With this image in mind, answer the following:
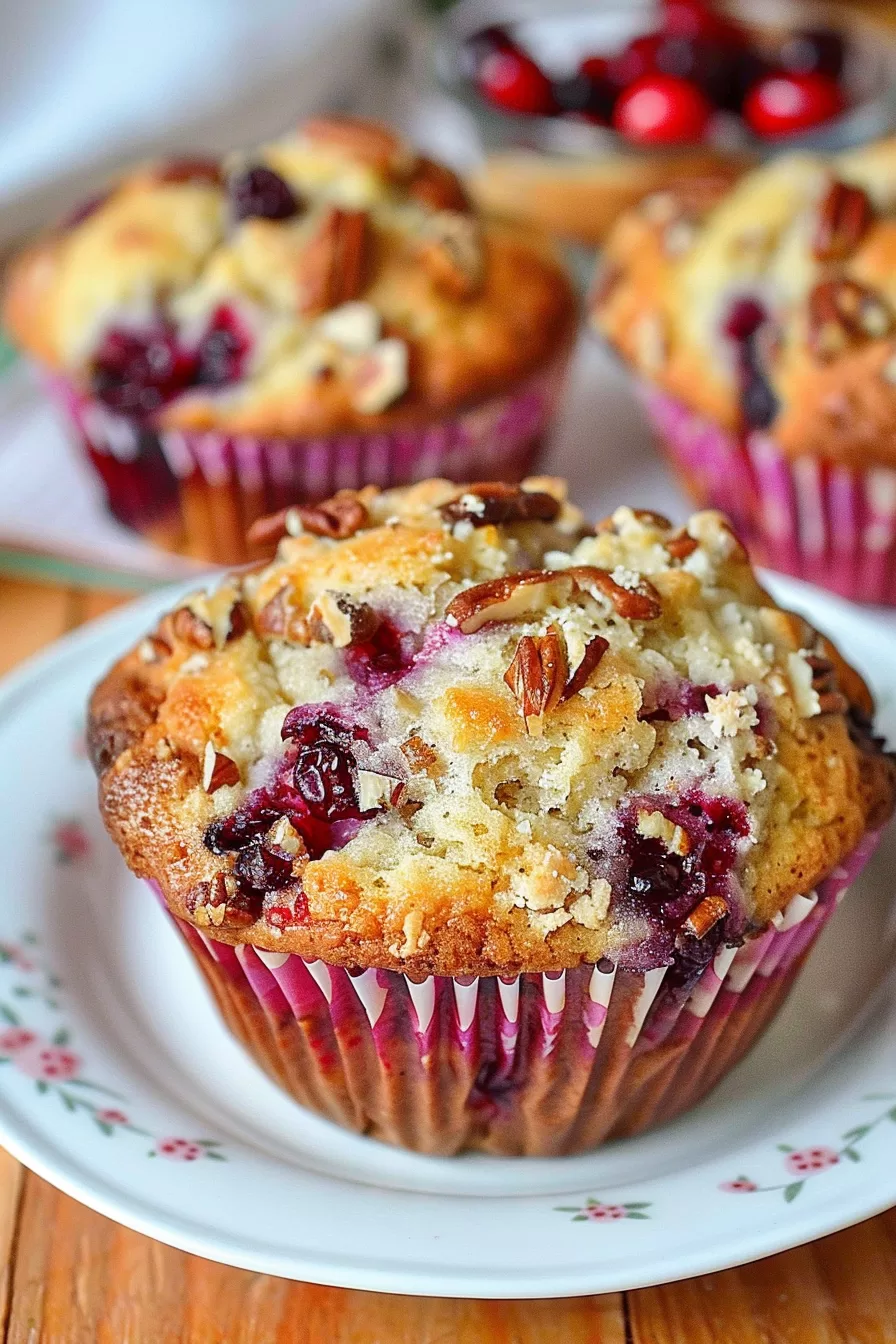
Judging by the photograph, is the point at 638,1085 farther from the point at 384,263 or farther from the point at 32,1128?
the point at 384,263

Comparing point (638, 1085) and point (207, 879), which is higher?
point (207, 879)

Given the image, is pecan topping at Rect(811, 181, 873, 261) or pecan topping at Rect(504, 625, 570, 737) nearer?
pecan topping at Rect(504, 625, 570, 737)

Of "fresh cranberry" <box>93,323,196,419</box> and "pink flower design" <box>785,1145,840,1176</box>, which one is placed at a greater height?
"fresh cranberry" <box>93,323,196,419</box>

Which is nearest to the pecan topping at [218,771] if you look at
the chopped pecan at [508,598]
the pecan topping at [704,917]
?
the chopped pecan at [508,598]

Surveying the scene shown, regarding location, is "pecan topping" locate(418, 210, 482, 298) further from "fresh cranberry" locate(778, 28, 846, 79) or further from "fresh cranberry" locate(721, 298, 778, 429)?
"fresh cranberry" locate(778, 28, 846, 79)

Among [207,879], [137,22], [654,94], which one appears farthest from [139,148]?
[207,879]

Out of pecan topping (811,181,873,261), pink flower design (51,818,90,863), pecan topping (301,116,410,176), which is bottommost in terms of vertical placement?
pink flower design (51,818,90,863)

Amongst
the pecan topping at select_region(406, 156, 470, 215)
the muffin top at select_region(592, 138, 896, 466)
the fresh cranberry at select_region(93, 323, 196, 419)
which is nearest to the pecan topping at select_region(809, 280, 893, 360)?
the muffin top at select_region(592, 138, 896, 466)
